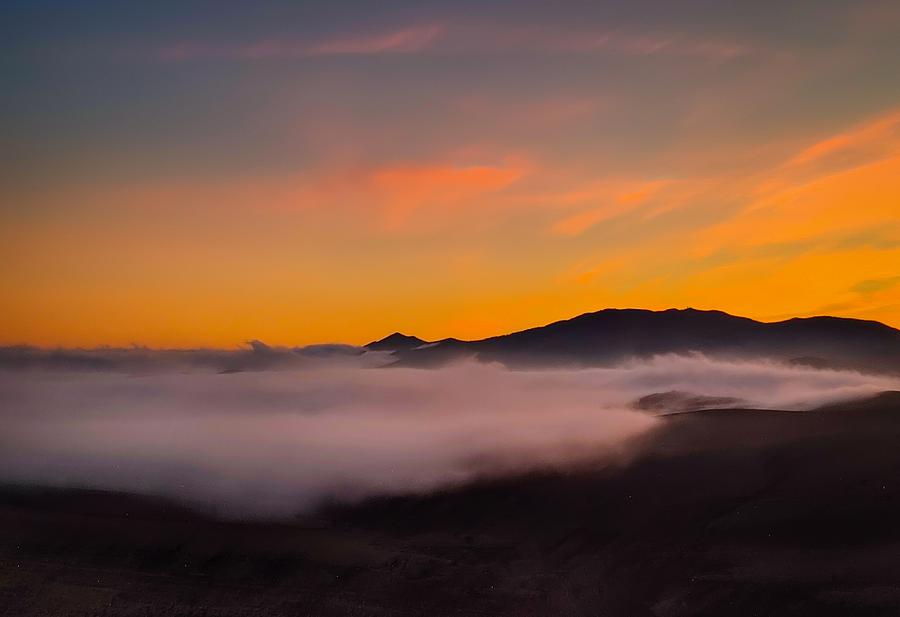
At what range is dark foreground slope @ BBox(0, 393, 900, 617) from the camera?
42219 millimetres

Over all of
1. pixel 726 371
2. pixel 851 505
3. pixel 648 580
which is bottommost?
pixel 648 580

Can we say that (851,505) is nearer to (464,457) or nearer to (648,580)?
(648,580)

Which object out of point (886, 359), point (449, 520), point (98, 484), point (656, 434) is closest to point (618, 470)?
point (656, 434)

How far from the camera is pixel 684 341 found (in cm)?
17675

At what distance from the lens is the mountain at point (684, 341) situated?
164875mm

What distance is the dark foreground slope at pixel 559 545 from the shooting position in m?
42.2

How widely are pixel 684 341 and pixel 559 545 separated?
135 m

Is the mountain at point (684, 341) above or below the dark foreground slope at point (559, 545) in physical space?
above

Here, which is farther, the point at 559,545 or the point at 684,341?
the point at 684,341

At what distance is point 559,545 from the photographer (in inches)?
2029

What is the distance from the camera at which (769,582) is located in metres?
40.8

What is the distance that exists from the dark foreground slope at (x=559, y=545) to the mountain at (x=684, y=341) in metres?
101

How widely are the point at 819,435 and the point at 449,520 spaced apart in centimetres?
3187

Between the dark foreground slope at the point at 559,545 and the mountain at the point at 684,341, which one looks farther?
the mountain at the point at 684,341
